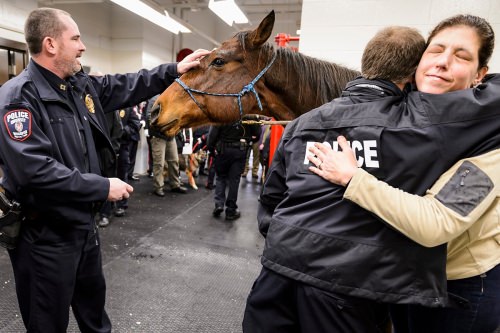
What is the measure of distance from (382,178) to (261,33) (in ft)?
4.05

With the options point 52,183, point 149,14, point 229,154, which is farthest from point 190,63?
point 149,14

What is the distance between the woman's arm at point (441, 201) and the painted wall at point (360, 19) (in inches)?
114

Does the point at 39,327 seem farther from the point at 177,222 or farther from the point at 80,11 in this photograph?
the point at 80,11

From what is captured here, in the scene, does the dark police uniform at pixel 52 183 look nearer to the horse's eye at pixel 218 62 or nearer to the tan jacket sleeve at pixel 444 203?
the horse's eye at pixel 218 62

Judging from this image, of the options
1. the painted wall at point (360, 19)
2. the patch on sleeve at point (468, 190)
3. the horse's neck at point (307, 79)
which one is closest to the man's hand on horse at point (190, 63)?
the horse's neck at point (307, 79)

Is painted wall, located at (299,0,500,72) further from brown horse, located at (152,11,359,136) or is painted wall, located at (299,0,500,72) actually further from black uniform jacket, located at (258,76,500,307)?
black uniform jacket, located at (258,76,500,307)

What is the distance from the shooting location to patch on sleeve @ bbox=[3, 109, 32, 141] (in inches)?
47.9

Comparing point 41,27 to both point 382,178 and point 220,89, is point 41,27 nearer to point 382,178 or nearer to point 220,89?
point 220,89

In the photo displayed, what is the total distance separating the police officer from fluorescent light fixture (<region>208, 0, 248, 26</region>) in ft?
8.84

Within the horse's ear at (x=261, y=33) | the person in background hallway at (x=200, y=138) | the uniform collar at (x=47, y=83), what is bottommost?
the person in background hallway at (x=200, y=138)

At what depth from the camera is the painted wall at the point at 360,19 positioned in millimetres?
3045

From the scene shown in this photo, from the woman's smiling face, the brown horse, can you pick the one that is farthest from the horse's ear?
the woman's smiling face

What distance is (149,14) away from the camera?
6.03 metres

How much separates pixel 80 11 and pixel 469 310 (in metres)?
7.85
